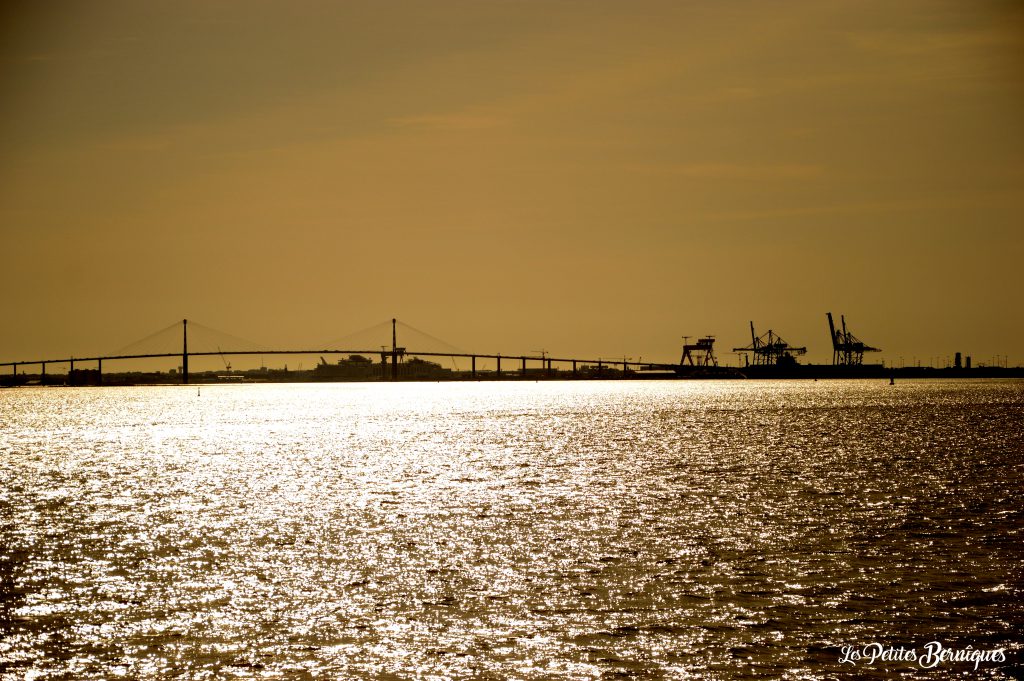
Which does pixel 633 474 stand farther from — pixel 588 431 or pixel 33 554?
pixel 588 431

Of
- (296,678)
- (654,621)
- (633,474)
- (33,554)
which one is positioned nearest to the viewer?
(296,678)

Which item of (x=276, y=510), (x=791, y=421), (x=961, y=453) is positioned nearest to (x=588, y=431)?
(x=791, y=421)

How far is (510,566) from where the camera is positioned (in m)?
28.0

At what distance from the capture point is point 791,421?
4414 inches

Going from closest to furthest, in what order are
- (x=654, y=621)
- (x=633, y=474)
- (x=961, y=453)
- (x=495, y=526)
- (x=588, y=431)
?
(x=654, y=621)
(x=495, y=526)
(x=633, y=474)
(x=961, y=453)
(x=588, y=431)

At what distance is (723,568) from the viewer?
89.4 ft

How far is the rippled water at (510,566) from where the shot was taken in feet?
63.6

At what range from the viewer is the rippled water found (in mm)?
19391

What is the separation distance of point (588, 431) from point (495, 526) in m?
64.8

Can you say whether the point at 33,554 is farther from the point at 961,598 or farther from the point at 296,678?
the point at 961,598

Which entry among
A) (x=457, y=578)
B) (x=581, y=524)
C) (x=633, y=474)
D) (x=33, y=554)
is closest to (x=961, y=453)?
(x=633, y=474)

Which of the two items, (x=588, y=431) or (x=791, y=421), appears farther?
(x=791, y=421)

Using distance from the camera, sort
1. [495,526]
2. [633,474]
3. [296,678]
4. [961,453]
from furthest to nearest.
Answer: [961,453] < [633,474] < [495,526] < [296,678]

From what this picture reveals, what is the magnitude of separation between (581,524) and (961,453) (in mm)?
38278
